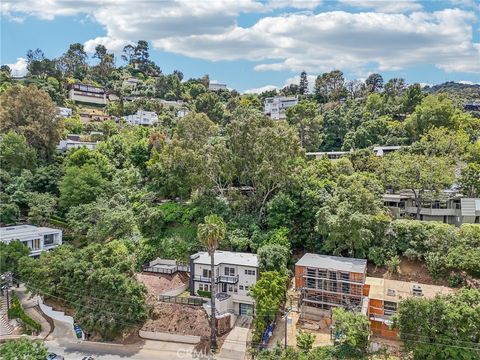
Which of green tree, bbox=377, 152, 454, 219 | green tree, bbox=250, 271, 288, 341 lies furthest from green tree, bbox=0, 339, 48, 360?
green tree, bbox=377, 152, 454, 219

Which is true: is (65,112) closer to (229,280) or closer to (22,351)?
(229,280)

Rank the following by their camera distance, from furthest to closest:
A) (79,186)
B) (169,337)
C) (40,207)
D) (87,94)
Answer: (87,94)
(79,186)
(40,207)
(169,337)

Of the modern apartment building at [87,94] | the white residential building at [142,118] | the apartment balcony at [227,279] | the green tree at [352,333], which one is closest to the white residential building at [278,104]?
the white residential building at [142,118]

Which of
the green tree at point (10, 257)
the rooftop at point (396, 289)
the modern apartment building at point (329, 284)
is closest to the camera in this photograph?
the rooftop at point (396, 289)

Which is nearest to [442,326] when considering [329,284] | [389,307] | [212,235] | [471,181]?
[389,307]

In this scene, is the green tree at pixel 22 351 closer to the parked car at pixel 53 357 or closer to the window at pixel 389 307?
the parked car at pixel 53 357
